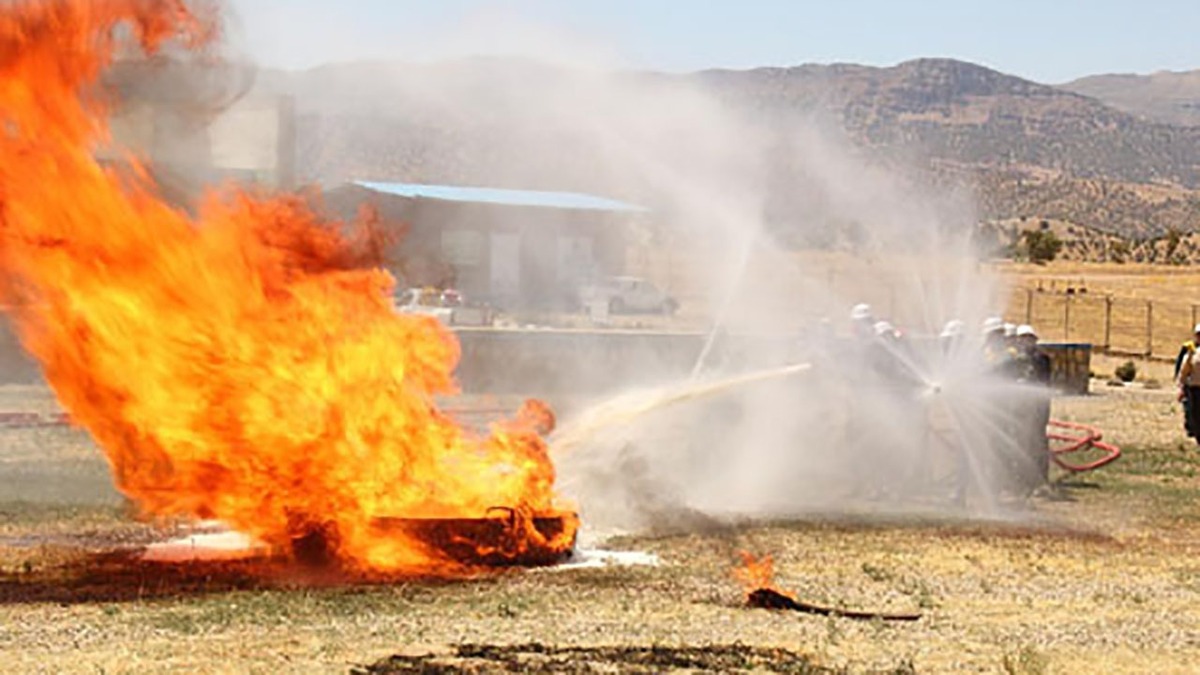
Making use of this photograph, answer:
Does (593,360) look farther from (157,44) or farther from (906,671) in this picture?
(906,671)

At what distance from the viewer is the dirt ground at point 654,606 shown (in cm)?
1019

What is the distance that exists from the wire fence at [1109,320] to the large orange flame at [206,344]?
40352 millimetres

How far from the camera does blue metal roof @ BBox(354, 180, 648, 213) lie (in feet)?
187

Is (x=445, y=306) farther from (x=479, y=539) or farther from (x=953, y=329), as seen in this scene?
(x=479, y=539)

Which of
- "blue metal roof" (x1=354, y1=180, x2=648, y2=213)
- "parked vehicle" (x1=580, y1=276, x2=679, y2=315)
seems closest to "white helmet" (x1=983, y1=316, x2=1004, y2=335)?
"parked vehicle" (x1=580, y1=276, x2=679, y2=315)

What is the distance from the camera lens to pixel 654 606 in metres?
12.0

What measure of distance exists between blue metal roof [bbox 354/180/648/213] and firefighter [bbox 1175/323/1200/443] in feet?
114

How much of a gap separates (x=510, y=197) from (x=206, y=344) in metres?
47.9

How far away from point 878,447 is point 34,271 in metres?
10.4

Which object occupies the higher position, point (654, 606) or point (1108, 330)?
point (654, 606)

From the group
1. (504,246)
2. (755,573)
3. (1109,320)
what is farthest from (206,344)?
(1109,320)

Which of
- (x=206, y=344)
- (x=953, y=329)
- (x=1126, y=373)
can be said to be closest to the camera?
(x=206, y=344)

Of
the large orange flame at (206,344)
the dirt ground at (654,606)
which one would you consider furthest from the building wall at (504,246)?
the large orange flame at (206,344)

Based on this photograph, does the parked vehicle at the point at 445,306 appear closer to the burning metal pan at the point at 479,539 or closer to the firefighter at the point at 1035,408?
the firefighter at the point at 1035,408
